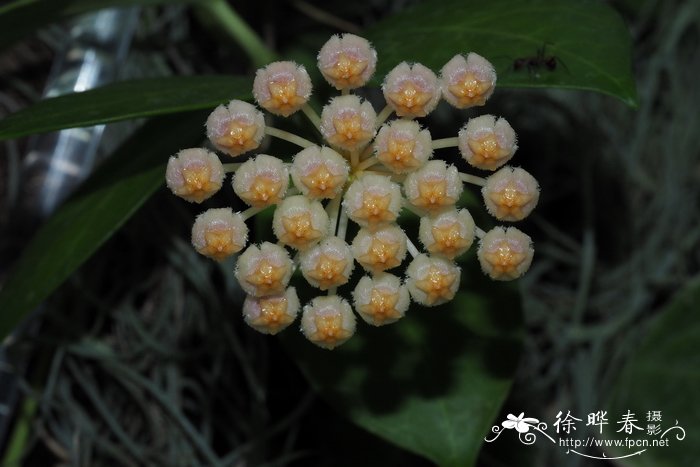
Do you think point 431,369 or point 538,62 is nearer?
point 538,62

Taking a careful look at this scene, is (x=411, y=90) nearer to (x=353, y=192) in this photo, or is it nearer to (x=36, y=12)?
(x=353, y=192)

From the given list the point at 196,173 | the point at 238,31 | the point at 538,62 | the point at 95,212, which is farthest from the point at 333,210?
the point at 238,31

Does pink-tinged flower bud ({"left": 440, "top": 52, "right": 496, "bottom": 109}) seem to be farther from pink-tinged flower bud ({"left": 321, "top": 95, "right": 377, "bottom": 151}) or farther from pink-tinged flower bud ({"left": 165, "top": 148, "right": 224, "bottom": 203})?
pink-tinged flower bud ({"left": 165, "top": 148, "right": 224, "bottom": 203})

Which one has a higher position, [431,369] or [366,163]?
[366,163]

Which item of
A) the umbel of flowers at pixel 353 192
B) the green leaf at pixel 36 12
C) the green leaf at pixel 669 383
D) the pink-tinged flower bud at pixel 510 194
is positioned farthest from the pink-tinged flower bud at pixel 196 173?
the green leaf at pixel 669 383

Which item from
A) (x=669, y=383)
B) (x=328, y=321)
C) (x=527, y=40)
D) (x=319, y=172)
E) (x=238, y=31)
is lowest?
(x=669, y=383)

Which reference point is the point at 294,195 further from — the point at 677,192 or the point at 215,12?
the point at 677,192

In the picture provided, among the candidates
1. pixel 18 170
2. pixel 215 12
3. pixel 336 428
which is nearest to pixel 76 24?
pixel 18 170

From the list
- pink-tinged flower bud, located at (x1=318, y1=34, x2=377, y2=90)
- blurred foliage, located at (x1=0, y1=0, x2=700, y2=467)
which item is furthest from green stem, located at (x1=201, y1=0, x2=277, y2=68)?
pink-tinged flower bud, located at (x1=318, y1=34, x2=377, y2=90)
